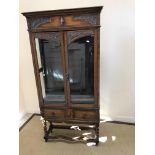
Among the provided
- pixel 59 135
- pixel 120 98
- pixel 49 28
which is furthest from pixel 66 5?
pixel 59 135

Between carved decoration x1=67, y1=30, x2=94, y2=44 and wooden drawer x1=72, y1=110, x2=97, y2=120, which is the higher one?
carved decoration x1=67, y1=30, x2=94, y2=44

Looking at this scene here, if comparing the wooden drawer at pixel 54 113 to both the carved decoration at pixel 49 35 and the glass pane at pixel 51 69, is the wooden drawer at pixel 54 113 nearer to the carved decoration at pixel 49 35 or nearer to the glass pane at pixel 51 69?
the glass pane at pixel 51 69

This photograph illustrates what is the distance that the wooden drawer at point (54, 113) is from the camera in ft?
6.98

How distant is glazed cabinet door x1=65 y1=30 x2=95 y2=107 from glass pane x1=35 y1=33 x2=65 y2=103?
111 millimetres

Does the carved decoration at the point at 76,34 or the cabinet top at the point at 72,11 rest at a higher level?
the cabinet top at the point at 72,11

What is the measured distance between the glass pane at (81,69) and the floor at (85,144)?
21.5 inches

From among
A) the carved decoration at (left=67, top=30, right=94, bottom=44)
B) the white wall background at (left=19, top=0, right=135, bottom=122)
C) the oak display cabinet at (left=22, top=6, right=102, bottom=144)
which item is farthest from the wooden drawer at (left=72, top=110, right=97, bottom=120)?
the carved decoration at (left=67, top=30, right=94, bottom=44)

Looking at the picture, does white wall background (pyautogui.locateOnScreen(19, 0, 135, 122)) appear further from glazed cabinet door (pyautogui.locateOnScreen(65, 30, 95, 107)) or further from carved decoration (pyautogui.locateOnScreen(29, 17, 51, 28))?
carved decoration (pyautogui.locateOnScreen(29, 17, 51, 28))

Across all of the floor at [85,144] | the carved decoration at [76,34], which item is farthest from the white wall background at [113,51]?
the carved decoration at [76,34]

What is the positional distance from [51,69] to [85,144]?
955 mm

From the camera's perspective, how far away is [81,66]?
2.03m

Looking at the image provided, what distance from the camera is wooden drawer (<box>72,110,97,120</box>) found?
205 centimetres
